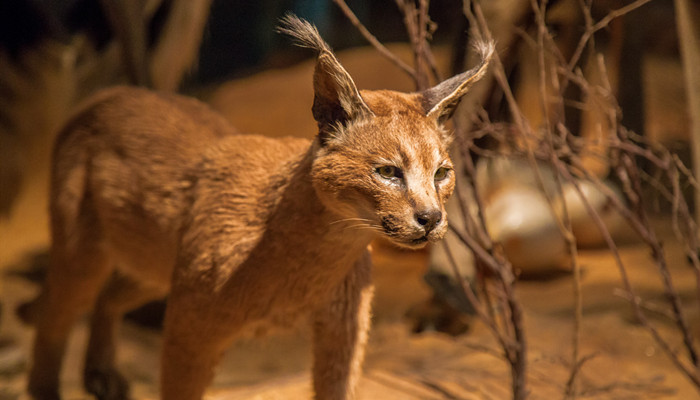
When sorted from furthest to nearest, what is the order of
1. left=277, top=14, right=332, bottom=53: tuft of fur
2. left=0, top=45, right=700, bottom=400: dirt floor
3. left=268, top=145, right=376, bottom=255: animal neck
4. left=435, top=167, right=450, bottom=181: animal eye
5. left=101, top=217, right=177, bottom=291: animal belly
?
left=0, top=45, right=700, bottom=400: dirt floor → left=101, top=217, right=177, bottom=291: animal belly → left=268, top=145, right=376, bottom=255: animal neck → left=435, top=167, right=450, bottom=181: animal eye → left=277, top=14, right=332, bottom=53: tuft of fur

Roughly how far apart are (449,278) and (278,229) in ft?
7.94

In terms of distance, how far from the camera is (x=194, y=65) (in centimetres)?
587

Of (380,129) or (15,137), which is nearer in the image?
(380,129)

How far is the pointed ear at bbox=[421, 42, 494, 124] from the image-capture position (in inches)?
101

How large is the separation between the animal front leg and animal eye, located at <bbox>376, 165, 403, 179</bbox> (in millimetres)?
795

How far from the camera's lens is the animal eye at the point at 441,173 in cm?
251

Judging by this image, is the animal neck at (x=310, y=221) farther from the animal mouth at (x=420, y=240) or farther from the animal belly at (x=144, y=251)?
the animal belly at (x=144, y=251)

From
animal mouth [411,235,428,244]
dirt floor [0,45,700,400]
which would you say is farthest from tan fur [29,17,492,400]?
dirt floor [0,45,700,400]

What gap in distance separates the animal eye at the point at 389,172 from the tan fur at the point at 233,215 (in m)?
0.01

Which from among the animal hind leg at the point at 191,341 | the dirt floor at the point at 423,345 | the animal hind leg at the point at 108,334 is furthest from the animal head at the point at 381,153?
the animal hind leg at the point at 108,334

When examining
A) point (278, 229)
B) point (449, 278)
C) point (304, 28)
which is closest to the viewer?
point (304, 28)

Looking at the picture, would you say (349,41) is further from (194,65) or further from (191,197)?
(191,197)

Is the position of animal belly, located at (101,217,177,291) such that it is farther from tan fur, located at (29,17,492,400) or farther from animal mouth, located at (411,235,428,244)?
animal mouth, located at (411,235,428,244)

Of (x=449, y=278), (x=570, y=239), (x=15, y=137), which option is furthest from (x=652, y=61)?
(x=15, y=137)
